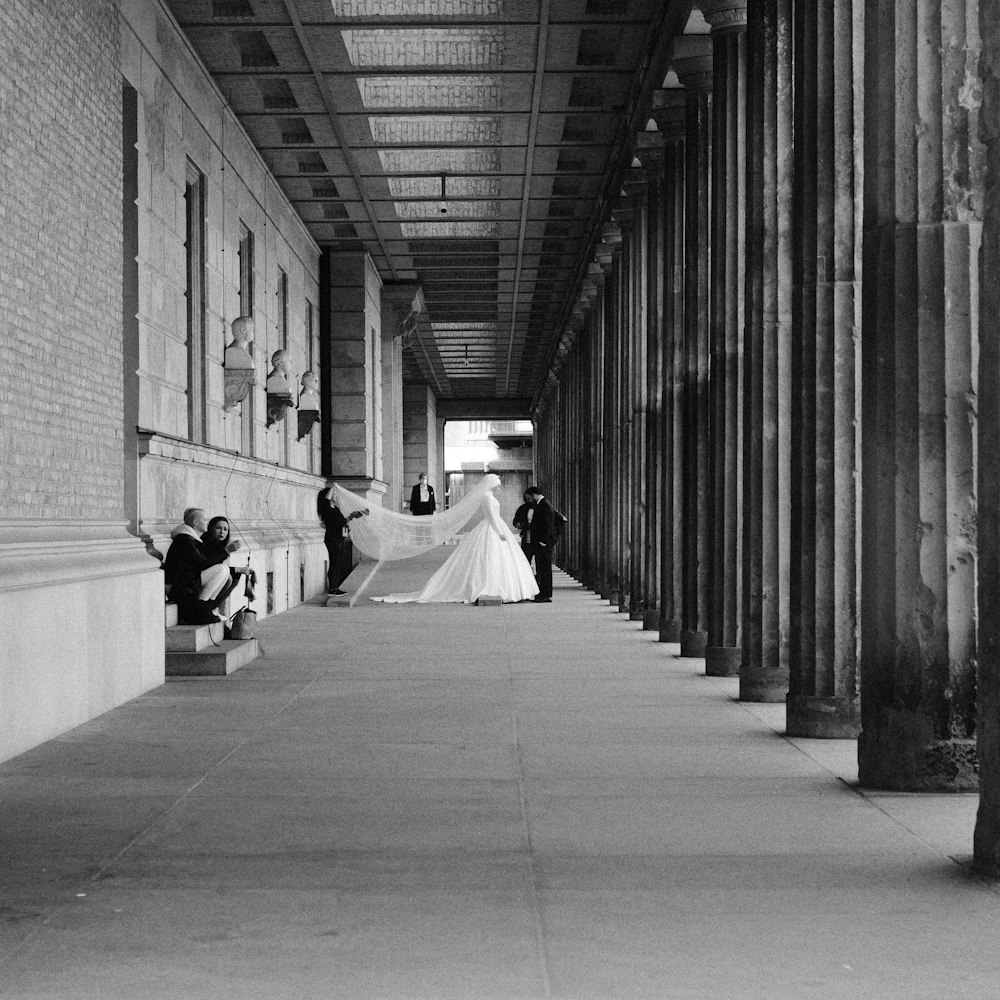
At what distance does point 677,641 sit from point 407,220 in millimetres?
12067

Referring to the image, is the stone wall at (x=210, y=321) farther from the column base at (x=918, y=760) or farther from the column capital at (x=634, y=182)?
the column base at (x=918, y=760)

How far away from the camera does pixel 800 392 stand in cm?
846

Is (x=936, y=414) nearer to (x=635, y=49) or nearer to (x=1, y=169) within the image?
(x=1, y=169)

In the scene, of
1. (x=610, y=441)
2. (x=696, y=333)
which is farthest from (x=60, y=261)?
(x=610, y=441)

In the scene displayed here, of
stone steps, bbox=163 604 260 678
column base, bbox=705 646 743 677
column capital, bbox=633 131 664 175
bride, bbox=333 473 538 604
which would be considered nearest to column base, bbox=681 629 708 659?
column base, bbox=705 646 743 677

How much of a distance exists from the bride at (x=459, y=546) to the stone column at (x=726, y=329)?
9405 millimetres

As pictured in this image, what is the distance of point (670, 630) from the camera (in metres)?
15.2

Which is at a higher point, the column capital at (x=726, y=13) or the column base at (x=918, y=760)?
the column capital at (x=726, y=13)

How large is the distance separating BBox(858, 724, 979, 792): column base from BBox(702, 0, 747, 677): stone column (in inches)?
191

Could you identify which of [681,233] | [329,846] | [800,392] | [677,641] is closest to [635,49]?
[681,233]

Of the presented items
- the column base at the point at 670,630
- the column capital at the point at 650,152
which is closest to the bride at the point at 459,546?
the column capital at the point at 650,152

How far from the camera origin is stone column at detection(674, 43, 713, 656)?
13375 mm

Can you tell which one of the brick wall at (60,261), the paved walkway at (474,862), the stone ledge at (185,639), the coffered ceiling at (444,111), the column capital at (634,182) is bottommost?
the paved walkway at (474,862)

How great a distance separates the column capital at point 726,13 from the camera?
455 inches
